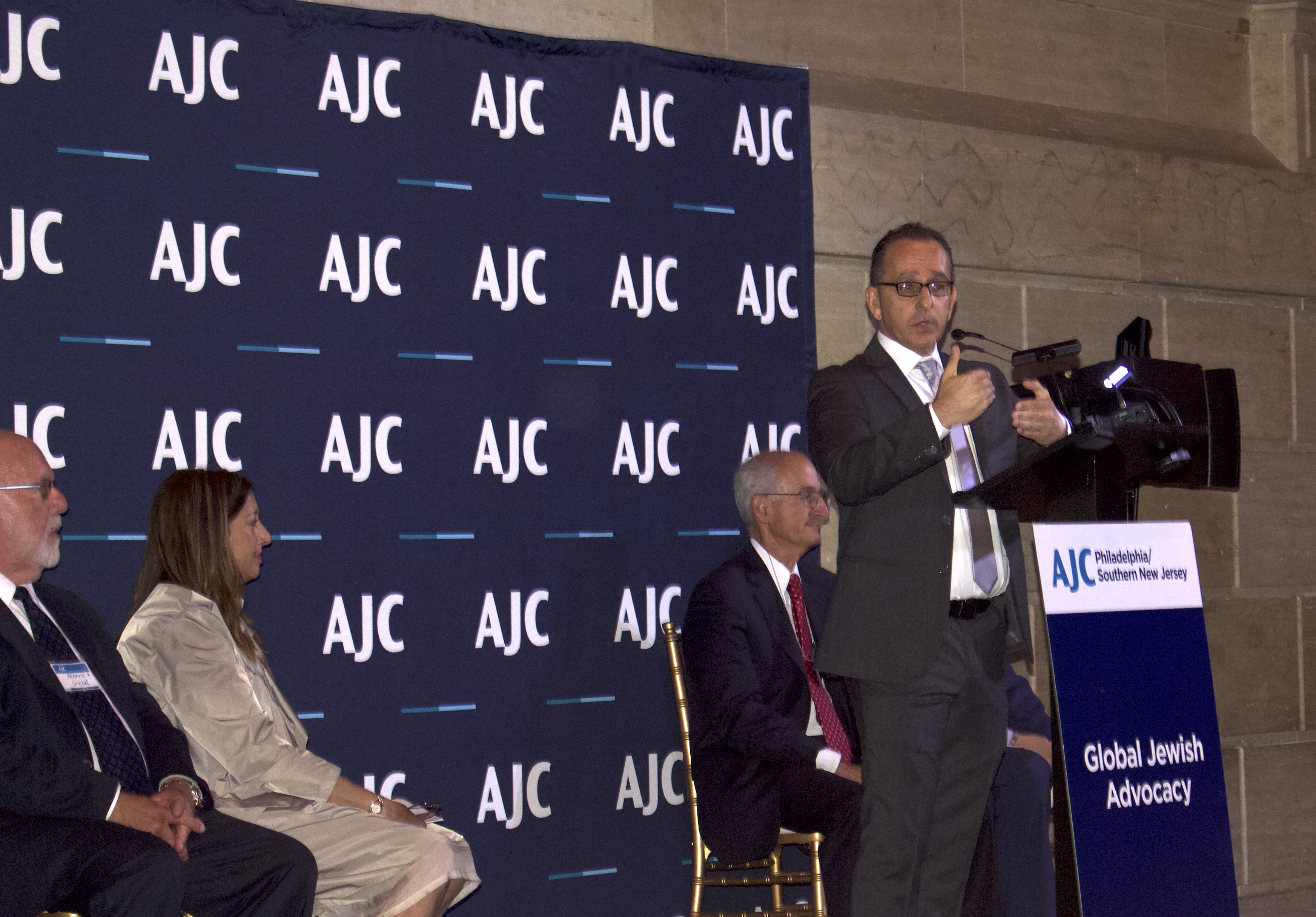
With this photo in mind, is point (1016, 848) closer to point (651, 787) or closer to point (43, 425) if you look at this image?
point (651, 787)

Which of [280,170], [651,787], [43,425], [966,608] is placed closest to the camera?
[966,608]

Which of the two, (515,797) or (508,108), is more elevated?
(508,108)

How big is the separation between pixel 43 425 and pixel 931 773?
95.0 inches

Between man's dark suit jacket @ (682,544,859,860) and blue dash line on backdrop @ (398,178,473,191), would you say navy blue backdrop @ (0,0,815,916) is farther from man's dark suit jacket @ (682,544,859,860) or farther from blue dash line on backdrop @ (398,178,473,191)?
man's dark suit jacket @ (682,544,859,860)

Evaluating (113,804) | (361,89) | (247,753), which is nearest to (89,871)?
(113,804)

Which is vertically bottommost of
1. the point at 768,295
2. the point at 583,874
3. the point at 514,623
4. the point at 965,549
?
the point at 583,874

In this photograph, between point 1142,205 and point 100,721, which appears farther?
point 1142,205

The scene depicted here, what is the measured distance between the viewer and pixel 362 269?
12.5ft

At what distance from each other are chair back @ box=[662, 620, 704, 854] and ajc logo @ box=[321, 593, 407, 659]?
78 cm

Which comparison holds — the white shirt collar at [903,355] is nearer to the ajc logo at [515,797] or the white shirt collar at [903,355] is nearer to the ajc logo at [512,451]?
the ajc logo at [512,451]

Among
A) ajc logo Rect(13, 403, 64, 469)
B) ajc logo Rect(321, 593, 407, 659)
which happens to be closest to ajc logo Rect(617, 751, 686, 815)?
ajc logo Rect(321, 593, 407, 659)

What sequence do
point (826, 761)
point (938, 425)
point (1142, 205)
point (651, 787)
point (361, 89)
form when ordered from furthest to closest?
point (1142, 205) < point (651, 787) < point (361, 89) < point (826, 761) < point (938, 425)

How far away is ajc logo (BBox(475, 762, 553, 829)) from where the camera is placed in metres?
3.85

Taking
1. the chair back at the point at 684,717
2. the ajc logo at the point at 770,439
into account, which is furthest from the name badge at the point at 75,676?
the ajc logo at the point at 770,439
